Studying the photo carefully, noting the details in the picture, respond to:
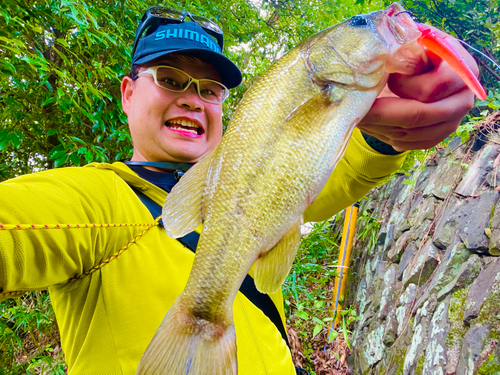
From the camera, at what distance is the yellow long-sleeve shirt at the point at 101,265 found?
927 mm

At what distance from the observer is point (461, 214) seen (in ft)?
8.79

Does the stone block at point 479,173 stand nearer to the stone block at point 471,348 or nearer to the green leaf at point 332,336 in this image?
the stone block at point 471,348

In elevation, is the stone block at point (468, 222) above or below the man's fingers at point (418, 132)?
below

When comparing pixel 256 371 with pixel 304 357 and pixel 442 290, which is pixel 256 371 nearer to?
pixel 442 290

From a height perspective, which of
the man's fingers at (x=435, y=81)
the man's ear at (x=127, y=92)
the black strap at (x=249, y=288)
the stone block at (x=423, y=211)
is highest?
the man's ear at (x=127, y=92)

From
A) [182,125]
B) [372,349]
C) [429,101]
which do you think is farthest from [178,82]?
[372,349]

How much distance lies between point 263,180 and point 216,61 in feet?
3.83

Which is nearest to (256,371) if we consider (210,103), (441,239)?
(210,103)

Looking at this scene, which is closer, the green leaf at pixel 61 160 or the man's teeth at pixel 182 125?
the man's teeth at pixel 182 125

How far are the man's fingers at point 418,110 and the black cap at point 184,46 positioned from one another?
3.56ft

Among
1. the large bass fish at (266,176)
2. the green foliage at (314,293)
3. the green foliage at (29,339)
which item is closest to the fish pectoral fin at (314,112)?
the large bass fish at (266,176)

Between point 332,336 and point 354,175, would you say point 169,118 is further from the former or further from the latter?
point 332,336

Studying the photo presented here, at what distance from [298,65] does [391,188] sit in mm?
4189

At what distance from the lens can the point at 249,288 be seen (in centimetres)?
141
